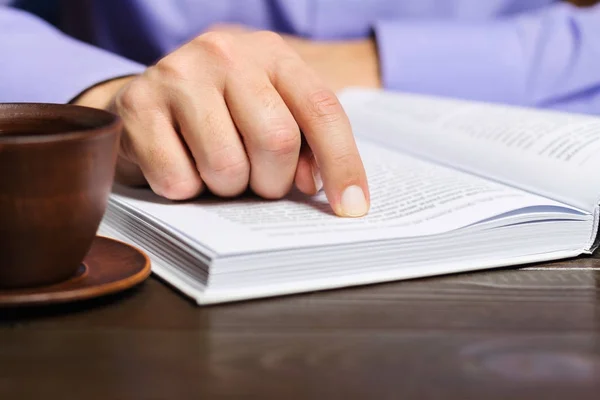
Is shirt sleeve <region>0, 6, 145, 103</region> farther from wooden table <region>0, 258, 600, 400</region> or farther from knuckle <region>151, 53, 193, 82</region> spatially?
wooden table <region>0, 258, 600, 400</region>

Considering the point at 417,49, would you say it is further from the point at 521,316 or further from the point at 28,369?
the point at 28,369

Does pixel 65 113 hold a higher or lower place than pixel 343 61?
higher

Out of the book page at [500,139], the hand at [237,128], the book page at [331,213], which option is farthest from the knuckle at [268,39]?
the book page at [500,139]

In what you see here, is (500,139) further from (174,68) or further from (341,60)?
(341,60)

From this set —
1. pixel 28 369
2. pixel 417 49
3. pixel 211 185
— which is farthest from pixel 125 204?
pixel 417 49

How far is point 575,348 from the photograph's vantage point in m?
0.43

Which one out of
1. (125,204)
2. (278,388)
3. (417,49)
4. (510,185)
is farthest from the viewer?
(417,49)

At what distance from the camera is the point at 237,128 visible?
60 centimetres

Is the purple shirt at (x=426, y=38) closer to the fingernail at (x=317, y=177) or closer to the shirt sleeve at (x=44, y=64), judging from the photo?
the shirt sleeve at (x=44, y=64)

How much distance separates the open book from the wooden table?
A: 0.02 m

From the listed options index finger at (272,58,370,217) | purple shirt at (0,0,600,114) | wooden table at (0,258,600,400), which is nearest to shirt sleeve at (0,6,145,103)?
purple shirt at (0,0,600,114)

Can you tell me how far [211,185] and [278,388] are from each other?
27 centimetres

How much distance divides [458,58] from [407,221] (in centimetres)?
76

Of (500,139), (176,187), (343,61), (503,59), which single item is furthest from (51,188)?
(503,59)
